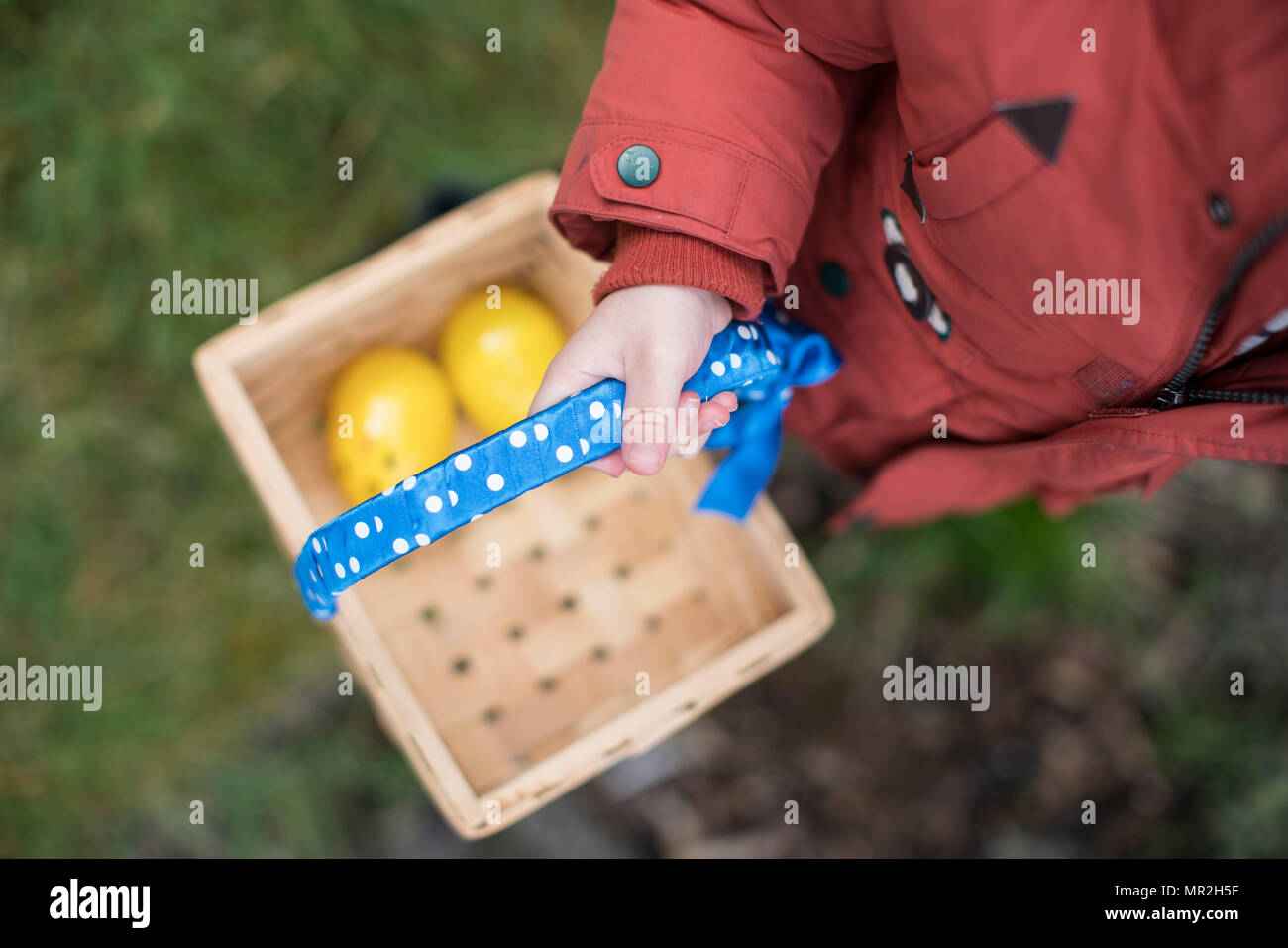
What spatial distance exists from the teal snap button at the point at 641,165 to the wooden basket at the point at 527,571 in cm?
24

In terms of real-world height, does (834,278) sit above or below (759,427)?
above

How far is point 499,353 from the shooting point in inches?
32.6

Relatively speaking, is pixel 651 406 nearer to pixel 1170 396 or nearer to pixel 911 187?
pixel 911 187

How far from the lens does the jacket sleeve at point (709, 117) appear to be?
1.92 feet

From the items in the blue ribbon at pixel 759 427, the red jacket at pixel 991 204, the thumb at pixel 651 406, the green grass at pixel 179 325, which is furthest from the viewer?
the green grass at pixel 179 325

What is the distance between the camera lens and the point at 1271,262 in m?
0.47

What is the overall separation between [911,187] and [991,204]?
0.09 m

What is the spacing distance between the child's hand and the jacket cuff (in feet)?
0.04

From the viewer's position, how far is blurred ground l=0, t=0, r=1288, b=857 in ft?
3.64

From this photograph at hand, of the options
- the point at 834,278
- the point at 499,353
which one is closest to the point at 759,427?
the point at 834,278

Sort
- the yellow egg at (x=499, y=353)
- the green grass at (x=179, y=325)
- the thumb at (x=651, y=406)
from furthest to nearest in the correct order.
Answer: the green grass at (x=179, y=325) < the yellow egg at (x=499, y=353) < the thumb at (x=651, y=406)

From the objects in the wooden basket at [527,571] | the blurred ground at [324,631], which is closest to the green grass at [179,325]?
the blurred ground at [324,631]

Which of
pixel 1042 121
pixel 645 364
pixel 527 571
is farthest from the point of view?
pixel 527 571

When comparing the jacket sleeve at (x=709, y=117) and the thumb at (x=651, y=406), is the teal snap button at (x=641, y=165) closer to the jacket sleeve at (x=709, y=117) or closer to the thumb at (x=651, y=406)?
the jacket sleeve at (x=709, y=117)
